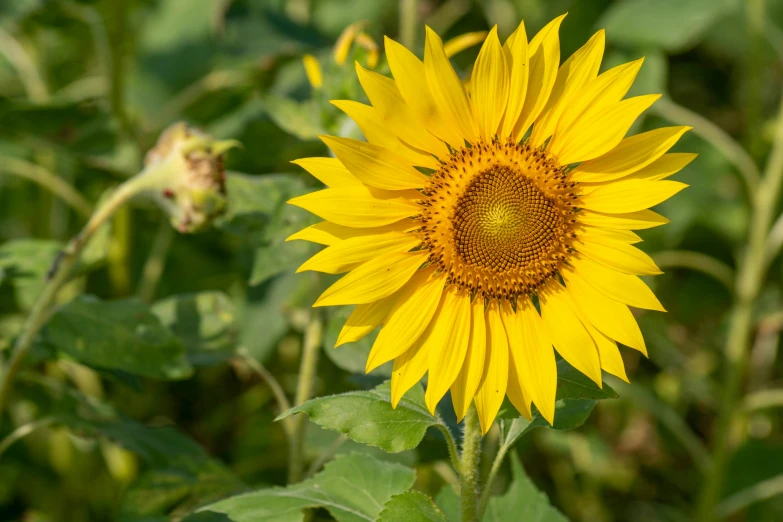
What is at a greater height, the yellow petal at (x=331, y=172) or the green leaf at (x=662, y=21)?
the green leaf at (x=662, y=21)

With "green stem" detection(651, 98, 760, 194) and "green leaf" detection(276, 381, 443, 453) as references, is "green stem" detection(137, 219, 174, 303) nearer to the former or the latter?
"green leaf" detection(276, 381, 443, 453)

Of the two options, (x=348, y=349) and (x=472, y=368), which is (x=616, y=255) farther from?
(x=348, y=349)

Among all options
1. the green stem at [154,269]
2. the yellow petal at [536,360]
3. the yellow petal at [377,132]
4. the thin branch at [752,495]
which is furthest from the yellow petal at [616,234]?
the green stem at [154,269]

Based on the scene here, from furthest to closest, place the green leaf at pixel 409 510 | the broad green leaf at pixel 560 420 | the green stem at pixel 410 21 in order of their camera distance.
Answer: the green stem at pixel 410 21
the broad green leaf at pixel 560 420
the green leaf at pixel 409 510

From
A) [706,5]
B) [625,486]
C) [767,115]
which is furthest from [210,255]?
[767,115]

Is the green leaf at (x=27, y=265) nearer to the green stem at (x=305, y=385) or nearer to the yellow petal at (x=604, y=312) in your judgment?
the green stem at (x=305, y=385)

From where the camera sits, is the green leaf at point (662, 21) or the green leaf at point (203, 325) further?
the green leaf at point (662, 21)

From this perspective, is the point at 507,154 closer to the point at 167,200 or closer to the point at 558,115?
the point at 558,115
